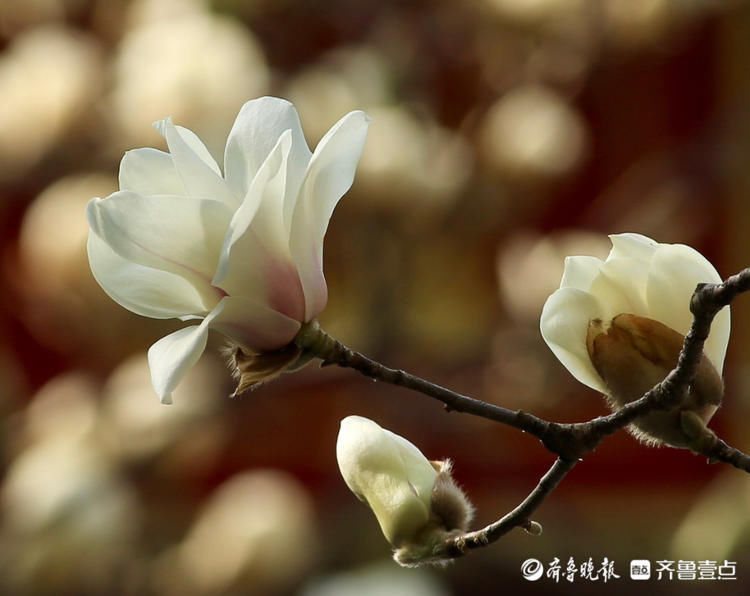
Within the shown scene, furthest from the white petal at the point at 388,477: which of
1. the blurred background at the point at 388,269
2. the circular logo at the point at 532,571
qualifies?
the blurred background at the point at 388,269

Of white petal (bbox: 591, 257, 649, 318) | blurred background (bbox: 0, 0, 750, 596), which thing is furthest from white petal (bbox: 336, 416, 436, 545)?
blurred background (bbox: 0, 0, 750, 596)

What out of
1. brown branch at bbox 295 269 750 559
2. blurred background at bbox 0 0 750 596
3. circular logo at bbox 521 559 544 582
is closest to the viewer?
brown branch at bbox 295 269 750 559

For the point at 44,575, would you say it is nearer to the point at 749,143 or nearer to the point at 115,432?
the point at 115,432

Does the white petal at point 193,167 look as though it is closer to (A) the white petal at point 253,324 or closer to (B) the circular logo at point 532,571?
(A) the white petal at point 253,324

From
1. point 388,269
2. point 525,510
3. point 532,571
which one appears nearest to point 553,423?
point 525,510

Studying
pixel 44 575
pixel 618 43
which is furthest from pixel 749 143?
pixel 44 575

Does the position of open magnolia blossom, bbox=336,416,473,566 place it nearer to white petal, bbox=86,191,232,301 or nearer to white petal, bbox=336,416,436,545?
white petal, bbox=336,416,436,545
